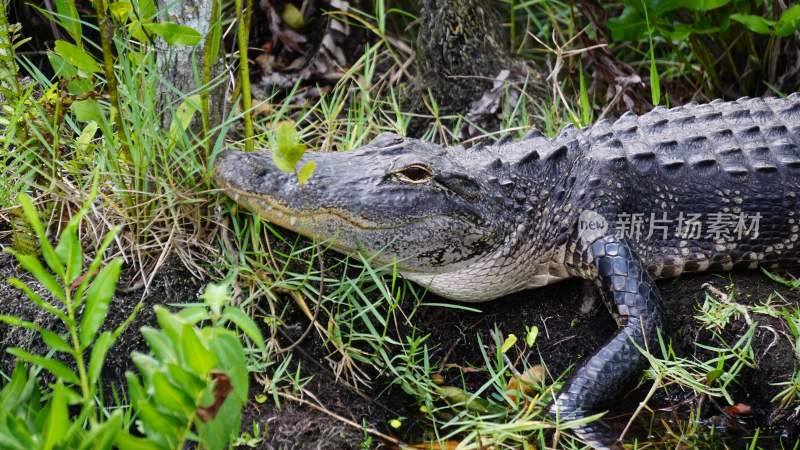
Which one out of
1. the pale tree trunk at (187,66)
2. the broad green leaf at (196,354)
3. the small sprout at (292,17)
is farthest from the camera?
the small sprout at (292,17)

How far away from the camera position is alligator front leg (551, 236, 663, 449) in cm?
345

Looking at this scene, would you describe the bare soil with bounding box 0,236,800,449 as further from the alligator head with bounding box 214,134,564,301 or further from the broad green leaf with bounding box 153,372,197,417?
the broad green leaf with bounding box 153,372,197,417

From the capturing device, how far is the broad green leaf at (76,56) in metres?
3.21

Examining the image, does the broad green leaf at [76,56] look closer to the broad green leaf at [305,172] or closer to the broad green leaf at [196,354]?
the broad green leaf at [305,172]

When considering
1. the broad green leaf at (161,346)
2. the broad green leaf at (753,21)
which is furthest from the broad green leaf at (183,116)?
the broad green leaf at (753,21)

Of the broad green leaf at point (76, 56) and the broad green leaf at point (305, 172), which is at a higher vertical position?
the broad green leaf at point (76, 56)

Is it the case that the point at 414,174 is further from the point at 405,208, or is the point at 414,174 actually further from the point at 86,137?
the point at 86,137

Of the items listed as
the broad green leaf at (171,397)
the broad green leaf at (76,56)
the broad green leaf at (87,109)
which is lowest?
the broad green leaf at (171,397)

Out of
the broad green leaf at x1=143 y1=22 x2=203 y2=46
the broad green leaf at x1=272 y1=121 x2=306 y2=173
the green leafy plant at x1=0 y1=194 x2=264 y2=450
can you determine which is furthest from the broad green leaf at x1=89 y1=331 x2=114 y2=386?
the broad green leaf at x1=143 y1=22 x2=203 y2=46

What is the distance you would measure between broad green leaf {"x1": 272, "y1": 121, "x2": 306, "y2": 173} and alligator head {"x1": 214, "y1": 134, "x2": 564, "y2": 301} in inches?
12.4

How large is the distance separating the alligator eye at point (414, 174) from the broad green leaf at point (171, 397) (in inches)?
67.9

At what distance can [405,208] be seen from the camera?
3.75 m

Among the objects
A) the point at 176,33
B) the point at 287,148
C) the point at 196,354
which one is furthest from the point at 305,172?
the point at 196,354

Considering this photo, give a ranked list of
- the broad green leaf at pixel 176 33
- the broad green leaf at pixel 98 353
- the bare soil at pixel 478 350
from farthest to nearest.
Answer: the bare soil at pixel 478 350, the broad green leaf at pixel 176 33, the broad green leaf at pixel 98 353
